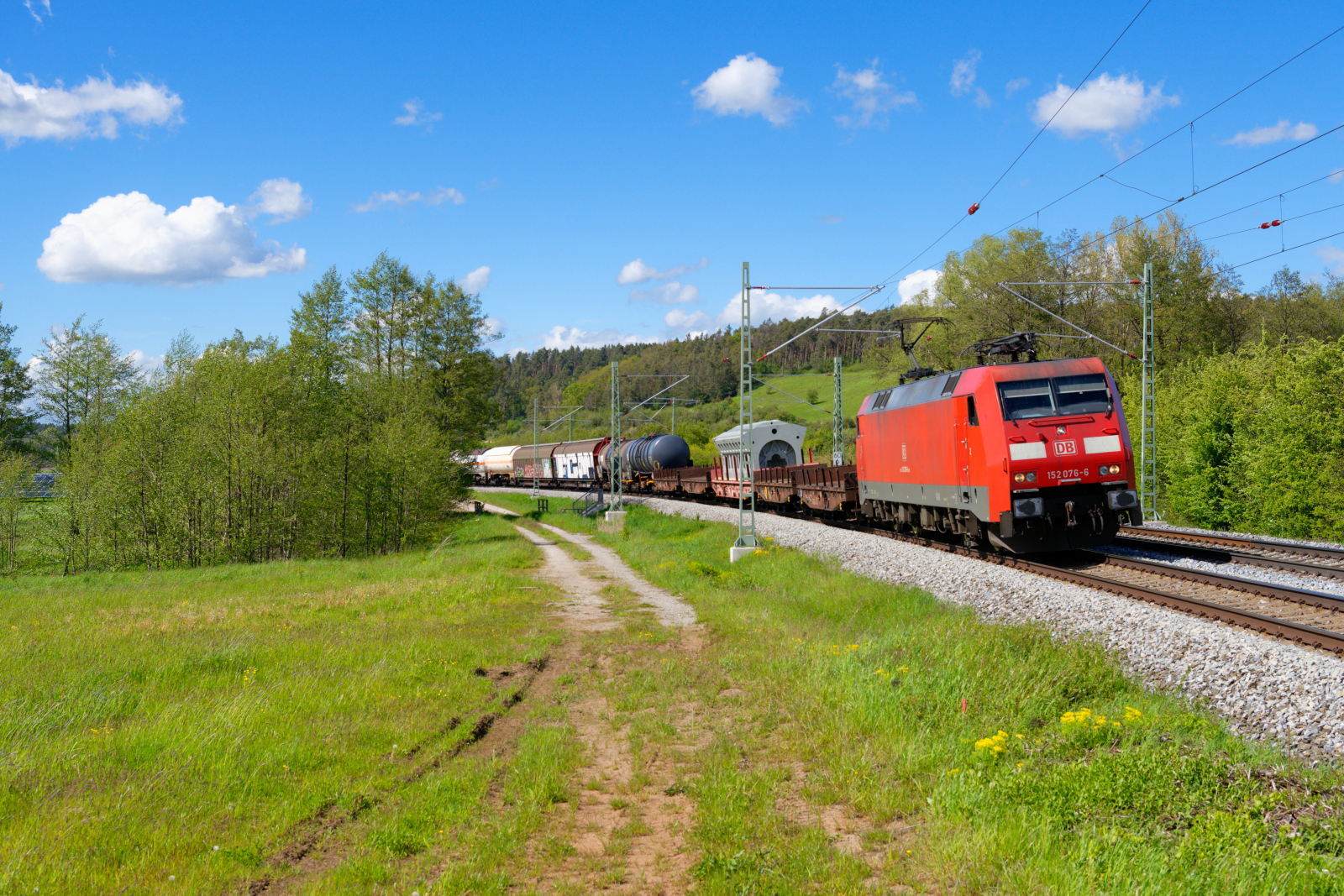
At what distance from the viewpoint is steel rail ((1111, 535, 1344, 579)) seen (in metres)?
13.6

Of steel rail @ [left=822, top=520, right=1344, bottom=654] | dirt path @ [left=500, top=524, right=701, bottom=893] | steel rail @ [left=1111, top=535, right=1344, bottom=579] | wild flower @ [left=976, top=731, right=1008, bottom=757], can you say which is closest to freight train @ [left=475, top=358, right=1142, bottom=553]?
steel rail @ [left=822, top=520, right=1344, bottom=654]

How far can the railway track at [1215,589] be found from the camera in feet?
33.0

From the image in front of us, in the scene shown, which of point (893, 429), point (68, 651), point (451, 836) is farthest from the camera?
point (893, 429)

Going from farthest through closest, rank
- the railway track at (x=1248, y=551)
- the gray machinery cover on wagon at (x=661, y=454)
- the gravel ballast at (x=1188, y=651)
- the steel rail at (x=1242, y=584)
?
the gray machinery cover on wagon at (x=661, y=454)
the railway track at (x=1248, y=551)
the steel rail at (x=1242, y=584)
the gravel ballast at (x=1188, y=651)

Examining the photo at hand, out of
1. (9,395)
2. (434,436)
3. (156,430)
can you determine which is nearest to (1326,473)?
(434,436)

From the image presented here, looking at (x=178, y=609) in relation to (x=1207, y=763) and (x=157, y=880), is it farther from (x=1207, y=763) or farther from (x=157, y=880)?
(x=1207, y=763)

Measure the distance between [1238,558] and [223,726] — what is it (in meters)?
16.5

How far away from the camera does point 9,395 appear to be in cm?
4500

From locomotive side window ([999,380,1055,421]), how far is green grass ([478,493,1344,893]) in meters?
6.02

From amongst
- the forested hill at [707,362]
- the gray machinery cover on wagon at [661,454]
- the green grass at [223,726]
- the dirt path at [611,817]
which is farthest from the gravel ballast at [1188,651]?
the forested hill at [707,362]

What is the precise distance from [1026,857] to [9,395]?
183 ft

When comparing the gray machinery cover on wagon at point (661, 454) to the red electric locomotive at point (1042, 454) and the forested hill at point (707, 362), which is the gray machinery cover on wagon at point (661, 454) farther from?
the red electric locomotive at point (1042, 454)

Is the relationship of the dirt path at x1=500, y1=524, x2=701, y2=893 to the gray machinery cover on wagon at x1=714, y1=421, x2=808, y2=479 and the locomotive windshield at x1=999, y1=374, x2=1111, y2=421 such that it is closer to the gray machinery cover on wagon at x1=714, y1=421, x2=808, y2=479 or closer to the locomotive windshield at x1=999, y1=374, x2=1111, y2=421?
the locomotive windshield at x1=999, y1=374, x2=1111, y2=421

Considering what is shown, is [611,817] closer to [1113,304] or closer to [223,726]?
[223,726]
